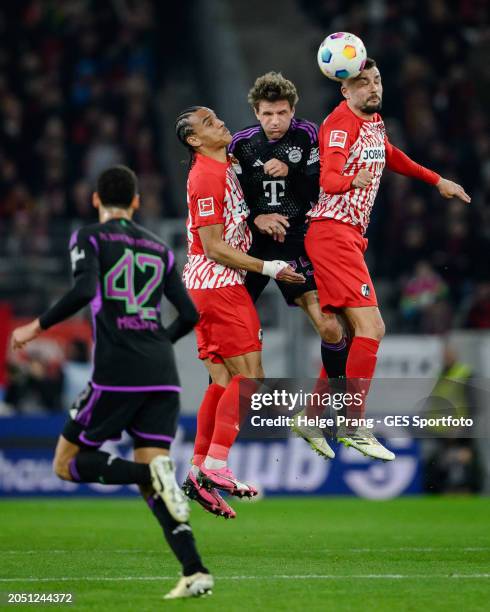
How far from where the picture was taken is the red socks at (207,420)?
10.2 metres

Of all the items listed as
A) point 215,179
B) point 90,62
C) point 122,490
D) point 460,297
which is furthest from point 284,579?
point 90,62

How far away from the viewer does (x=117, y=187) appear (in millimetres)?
7574

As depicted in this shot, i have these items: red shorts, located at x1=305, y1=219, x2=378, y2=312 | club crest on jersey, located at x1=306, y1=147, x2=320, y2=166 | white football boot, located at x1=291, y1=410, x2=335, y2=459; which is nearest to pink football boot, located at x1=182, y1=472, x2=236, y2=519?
white football boot, located at x1=291, y1=410, x2=335, y2=459

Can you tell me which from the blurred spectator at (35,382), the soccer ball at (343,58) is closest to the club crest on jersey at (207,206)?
the soccer ball at (343,58)

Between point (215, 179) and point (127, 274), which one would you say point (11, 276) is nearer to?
point (215, 179)

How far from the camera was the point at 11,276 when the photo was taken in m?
17.8

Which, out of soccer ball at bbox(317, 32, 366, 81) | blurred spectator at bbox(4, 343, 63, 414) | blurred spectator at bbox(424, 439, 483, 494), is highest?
soccer ball at bbox(317, 32, 366, 81)

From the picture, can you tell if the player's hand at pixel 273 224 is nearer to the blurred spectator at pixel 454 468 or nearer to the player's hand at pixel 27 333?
the player's hand at pixel 27 333

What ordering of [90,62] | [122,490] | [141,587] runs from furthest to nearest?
[90,62] → [122,490] → [141,587]

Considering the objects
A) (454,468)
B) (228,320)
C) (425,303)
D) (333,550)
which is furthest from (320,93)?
(333,550)

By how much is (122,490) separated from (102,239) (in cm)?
1003

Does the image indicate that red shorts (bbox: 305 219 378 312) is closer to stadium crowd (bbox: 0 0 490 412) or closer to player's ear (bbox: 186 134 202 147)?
player's ear (bbox: 186 134 202 147)

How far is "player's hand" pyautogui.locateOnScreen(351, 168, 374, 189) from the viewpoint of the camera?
934cm

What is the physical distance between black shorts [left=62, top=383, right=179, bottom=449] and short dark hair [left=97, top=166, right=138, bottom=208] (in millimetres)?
1020
